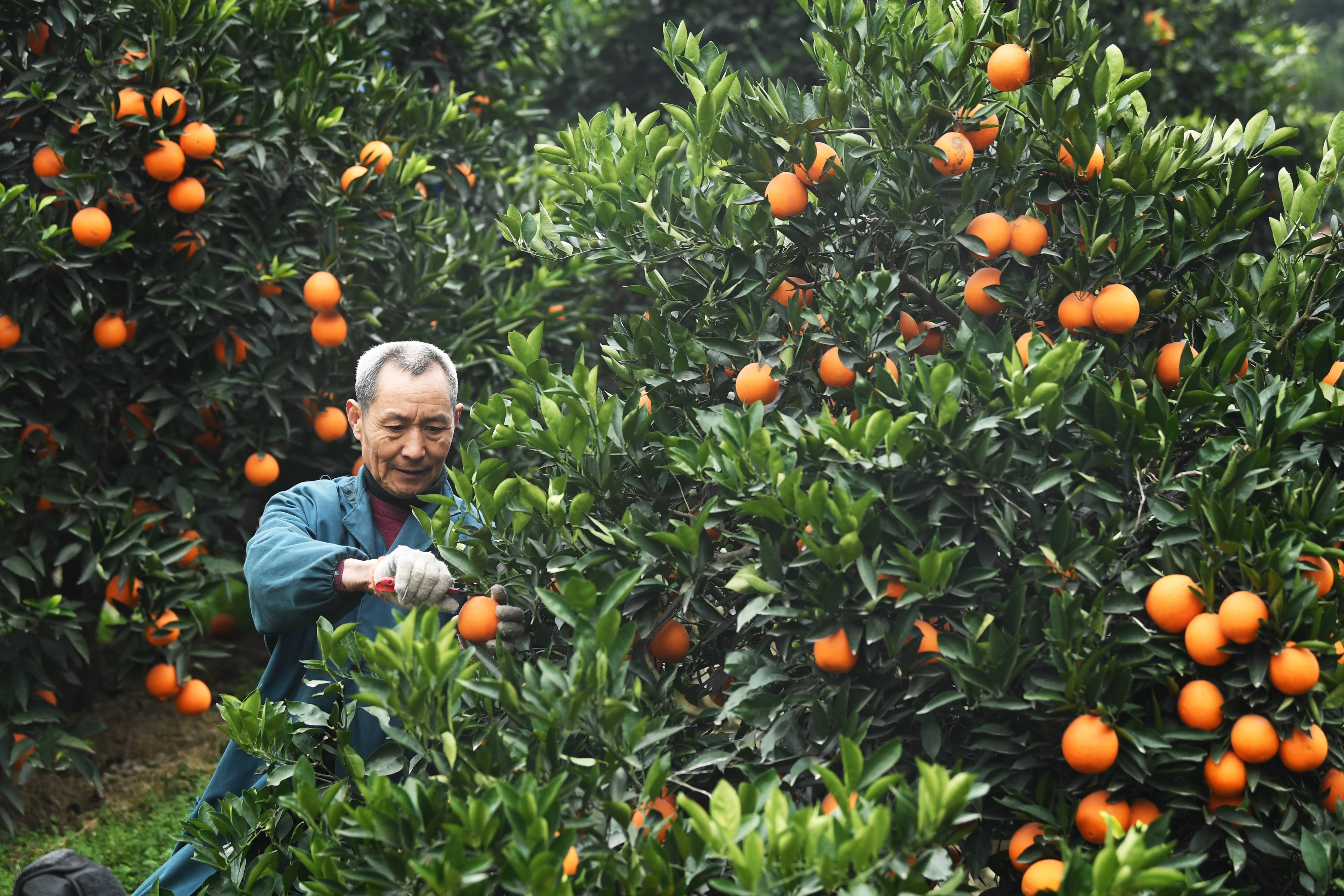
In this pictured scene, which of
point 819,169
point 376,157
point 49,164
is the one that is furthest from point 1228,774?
point 49,164

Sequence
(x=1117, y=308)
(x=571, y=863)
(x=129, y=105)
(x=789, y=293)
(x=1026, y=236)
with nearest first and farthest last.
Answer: (x=571, y=863) < (x=1117, y=308) < (x=1026, y=236) < (x=789, y=293) < (x=129, y=105)

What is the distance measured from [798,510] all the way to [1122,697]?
556mm

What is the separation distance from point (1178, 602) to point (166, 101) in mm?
3701

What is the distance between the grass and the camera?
155 inches

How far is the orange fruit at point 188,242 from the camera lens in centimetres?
414

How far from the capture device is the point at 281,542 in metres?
2.48

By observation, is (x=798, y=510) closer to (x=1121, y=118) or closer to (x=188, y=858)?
(x=1121, y=118)

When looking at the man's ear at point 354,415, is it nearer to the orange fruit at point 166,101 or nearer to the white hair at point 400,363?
the white hair at point 400,363

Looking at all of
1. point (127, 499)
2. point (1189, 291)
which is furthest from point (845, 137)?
point (127, 499)

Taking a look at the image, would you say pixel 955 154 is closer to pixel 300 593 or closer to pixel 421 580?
pixel 421 580

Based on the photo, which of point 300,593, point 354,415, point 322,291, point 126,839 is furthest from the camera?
point 126,839

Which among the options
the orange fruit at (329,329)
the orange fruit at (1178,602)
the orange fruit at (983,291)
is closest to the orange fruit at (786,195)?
the orange fruit at (983,291)

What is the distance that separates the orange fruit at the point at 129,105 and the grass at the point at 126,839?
7.99 feet

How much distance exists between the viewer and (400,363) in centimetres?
274
